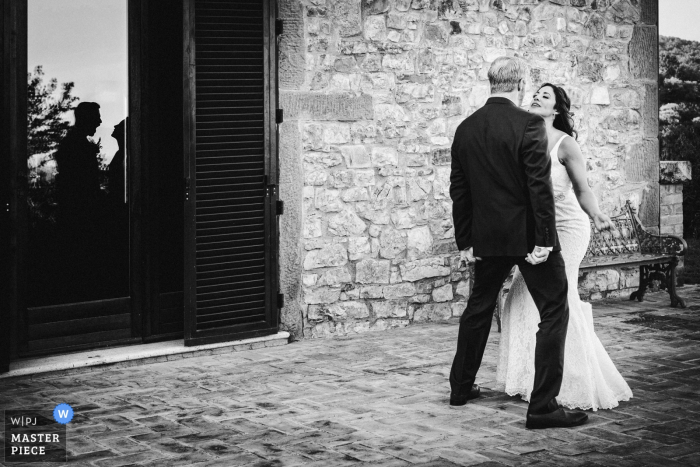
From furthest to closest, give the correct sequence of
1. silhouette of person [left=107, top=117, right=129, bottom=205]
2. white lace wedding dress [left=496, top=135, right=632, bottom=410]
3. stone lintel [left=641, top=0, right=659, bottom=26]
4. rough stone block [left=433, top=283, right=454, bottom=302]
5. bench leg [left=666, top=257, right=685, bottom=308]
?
stone lintel [left=641, top=0, right=659, bottom=26]
bench leg [left=666, top=257, right=685, bottom=308]
rough stone block [left=433, top=283, right=454, bottom=302]
silhouette of person [left=107, top=117, right=129, bottom=205]
white lace wedding dress [left=496, top=135, right=632, bottom=410]

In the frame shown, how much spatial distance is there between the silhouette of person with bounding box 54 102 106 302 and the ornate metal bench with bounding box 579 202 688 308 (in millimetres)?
4298

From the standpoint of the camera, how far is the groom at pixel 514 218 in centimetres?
483

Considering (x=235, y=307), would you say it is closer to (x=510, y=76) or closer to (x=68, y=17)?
(x=68, y=17)

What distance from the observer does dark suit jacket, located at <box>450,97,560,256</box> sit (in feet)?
15.8

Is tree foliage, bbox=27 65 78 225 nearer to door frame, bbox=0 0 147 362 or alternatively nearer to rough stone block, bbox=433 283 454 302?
door frame, bbox=0 0 147 362

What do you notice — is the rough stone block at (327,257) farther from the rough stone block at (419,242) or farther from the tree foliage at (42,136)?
the tree foliage at (42,136)

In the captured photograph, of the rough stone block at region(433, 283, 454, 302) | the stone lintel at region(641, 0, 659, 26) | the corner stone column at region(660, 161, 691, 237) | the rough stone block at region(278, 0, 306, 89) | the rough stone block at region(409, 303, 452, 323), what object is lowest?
the rough stone block at region(409, 303, 452, 323)

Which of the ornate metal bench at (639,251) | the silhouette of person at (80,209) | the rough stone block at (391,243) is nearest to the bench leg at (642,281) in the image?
the ornate metal bench at (639,251)

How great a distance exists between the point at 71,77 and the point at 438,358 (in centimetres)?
327

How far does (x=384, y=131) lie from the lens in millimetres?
7891

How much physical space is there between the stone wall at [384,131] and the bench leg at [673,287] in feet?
6.25

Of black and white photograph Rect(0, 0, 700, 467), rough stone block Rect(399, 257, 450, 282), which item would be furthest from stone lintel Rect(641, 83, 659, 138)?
rough stone block Rect(399, 257, 450, 282)

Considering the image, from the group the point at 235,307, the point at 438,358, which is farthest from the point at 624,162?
the point at 235,307

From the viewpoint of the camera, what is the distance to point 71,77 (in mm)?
6621
